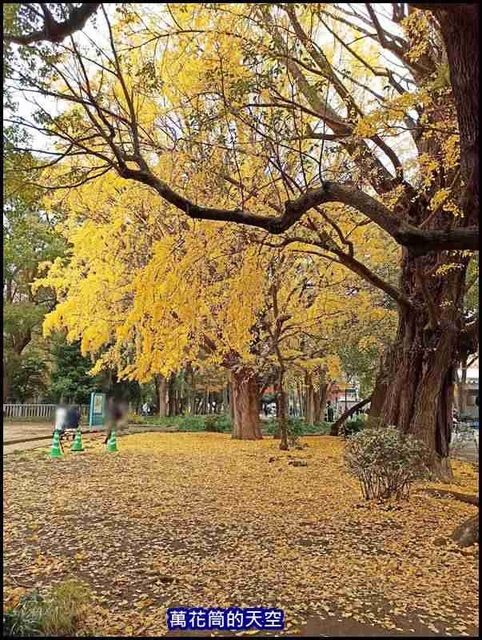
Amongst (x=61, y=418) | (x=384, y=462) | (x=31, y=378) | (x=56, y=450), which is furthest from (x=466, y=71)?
(x=31, y=378)

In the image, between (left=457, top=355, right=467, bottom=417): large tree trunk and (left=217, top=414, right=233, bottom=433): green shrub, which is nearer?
(left=457, top=355, right=467, bottom=417): large tree trunk

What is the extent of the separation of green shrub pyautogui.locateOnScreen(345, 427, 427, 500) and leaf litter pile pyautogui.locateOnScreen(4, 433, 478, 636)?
22 centimetres

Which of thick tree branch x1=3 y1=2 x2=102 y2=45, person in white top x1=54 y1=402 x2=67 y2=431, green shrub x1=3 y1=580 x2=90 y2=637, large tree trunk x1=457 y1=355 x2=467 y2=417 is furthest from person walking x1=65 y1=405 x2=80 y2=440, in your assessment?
thick tree branch x1=3 y1=2 x2=102 y2=45

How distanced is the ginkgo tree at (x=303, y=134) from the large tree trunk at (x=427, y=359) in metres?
0.02

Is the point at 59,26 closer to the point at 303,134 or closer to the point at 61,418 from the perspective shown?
the point at 303,134

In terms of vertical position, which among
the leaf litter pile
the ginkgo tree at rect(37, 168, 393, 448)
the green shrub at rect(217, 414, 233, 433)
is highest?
the ginkgo tree at rect(37, 168, 393, 448)

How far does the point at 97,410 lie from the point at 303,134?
1282cm

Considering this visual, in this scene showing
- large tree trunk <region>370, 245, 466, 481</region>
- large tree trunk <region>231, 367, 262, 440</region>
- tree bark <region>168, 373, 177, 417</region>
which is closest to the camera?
large tree trunk <region>370, 245, 466, 481</region>

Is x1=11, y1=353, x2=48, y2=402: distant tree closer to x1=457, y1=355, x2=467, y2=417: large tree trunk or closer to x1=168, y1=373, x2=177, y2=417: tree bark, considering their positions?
x1=168, y1=373, x2=177, y2=417: tree bark

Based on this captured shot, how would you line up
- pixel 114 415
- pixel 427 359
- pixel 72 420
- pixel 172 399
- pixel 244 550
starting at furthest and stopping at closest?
pixel 172 399 → pixel 72 420 → pixel 114 415 → pixel 427 359 → pixel 244 550

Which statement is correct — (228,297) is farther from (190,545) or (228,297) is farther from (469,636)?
(469,636)

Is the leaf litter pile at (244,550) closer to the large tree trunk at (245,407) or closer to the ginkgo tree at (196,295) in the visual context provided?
the ginkgo tree at (196,295)

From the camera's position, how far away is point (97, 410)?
1703 centimetres

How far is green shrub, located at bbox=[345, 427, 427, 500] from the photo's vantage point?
236 inches
